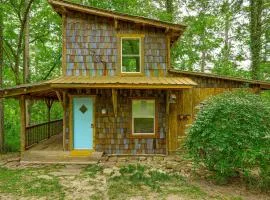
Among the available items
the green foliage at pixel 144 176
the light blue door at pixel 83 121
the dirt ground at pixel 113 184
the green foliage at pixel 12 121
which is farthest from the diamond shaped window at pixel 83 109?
the green foliage at pixel 12 121

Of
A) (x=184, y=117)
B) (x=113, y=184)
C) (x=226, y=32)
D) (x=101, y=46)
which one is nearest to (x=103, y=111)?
(x=101, y=46)

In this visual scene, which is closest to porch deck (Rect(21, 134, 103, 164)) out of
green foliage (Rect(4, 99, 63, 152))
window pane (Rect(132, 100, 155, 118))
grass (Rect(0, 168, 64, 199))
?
grass (Rect(0, 168, 64, 199))

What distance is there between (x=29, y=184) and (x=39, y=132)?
612 centimetres

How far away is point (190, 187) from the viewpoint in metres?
6.39

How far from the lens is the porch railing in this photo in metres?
10.8

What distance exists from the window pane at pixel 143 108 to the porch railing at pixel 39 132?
172 inches

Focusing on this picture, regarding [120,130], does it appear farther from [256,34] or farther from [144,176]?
[256,34]

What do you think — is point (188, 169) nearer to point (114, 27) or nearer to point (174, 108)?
point (174, 108)

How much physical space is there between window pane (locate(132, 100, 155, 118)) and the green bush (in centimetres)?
309

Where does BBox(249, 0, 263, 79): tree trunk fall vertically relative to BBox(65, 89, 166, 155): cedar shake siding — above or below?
above

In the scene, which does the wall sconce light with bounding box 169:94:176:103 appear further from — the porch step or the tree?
the tree

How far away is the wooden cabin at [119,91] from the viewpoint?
9883 mm

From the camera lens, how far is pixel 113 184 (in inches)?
259

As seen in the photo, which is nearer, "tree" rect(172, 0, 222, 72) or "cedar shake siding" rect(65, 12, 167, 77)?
"cedar shake siding" rect(65, 12, 167, 77)
